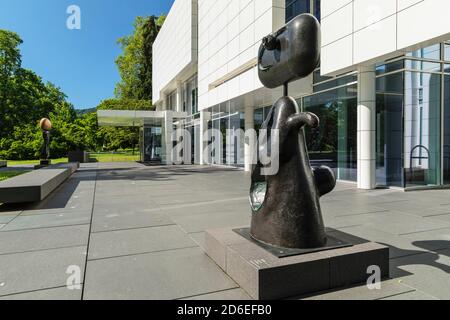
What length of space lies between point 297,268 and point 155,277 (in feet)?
4.96

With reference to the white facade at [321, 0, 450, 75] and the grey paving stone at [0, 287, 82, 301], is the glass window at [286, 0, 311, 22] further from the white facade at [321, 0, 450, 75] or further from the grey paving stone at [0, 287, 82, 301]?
the grey paving stone at [0, 287, 82, 301]

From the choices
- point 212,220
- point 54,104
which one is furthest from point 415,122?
point 54,104

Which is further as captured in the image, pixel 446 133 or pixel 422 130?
pixel 446 133

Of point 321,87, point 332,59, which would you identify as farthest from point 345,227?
point 321,87

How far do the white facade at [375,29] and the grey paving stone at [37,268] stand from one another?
8483 mm

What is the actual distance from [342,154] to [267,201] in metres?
10.3

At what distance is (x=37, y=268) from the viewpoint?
407 centimetres

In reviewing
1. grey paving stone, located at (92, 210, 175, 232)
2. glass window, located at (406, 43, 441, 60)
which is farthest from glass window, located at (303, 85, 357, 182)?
grey paving stone, located at (92, 210, 175, 232)

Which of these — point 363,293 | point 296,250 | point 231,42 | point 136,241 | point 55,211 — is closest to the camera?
point 363,293

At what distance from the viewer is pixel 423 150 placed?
11.5 m

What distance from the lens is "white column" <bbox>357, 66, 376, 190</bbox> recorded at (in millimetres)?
10945

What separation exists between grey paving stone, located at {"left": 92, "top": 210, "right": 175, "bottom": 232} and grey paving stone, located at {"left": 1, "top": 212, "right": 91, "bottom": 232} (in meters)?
0.26

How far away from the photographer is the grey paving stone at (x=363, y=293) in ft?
10.6

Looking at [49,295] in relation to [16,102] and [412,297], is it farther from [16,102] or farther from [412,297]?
[16,102]
